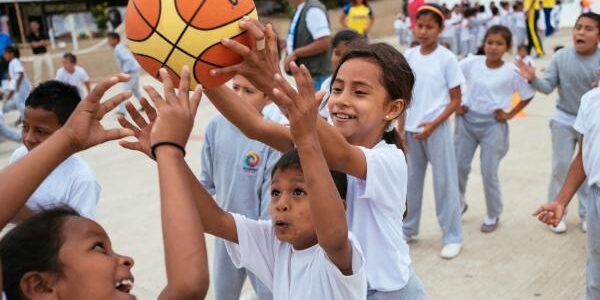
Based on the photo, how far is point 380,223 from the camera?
2.07m

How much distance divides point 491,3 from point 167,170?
19.9 m

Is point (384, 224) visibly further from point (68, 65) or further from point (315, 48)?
point (68, 65)

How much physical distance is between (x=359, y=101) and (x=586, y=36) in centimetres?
342

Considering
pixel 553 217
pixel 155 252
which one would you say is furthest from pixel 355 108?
pixel 155 252

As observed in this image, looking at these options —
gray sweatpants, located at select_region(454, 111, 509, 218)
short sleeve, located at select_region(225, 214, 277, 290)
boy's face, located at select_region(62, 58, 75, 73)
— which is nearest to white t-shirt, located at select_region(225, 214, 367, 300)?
short sleeve, located at select_region(225, 214, 277, 290)

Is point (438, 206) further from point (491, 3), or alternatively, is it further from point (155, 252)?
point (491, 3)

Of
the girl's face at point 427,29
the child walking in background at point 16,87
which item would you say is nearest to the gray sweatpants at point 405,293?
the girl's face at point 427,29

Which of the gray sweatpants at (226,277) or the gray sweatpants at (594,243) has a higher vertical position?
the gray sweatpants at (594,243)

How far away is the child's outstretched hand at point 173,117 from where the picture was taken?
4.74 feet

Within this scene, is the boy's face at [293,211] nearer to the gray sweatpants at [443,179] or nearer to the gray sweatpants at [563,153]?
the gray sweatpants at [443,179]

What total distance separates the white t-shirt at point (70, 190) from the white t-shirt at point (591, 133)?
2401mm

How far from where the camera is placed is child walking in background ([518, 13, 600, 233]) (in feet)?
15.8

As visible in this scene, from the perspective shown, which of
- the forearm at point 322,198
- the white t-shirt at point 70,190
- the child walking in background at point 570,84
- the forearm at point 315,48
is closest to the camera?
the forearm at point 322,198

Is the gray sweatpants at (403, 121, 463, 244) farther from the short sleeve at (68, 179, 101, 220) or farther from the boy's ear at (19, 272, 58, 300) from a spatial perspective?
the boy's ear at (19, 272, 58, 300)
